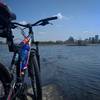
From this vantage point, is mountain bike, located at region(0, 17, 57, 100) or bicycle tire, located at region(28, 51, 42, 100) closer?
mountain bike, located at region(0, 17, 57, 100)

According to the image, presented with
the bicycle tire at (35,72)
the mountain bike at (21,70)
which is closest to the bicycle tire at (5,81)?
the mountain bike at (21,70)

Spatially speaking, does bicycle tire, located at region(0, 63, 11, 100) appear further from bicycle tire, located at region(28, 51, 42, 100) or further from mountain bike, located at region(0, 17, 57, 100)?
bicycle tire, located at region(28, 51, 42, 100)

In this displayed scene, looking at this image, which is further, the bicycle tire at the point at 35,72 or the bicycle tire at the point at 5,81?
the bicycle tire at the point at 35,72

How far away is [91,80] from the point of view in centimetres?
A: 1655

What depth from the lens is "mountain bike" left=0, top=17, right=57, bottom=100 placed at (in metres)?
3.67

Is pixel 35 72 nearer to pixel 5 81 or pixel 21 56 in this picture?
pixel 21 56

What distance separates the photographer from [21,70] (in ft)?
13.1

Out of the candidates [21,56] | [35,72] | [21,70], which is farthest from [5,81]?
[35,72]

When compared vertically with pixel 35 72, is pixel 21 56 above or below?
above

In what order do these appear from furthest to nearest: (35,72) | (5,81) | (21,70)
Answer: (35,72) < (21,70) < (5,81)

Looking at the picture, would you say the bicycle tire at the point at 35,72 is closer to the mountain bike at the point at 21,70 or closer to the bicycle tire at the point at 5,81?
the mountain bike at the point at 21,70

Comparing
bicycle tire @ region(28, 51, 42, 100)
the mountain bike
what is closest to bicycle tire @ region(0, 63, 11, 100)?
the mountain bike

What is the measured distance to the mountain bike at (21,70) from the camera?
3.67 metres

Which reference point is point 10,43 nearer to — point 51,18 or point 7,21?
point 7,21
